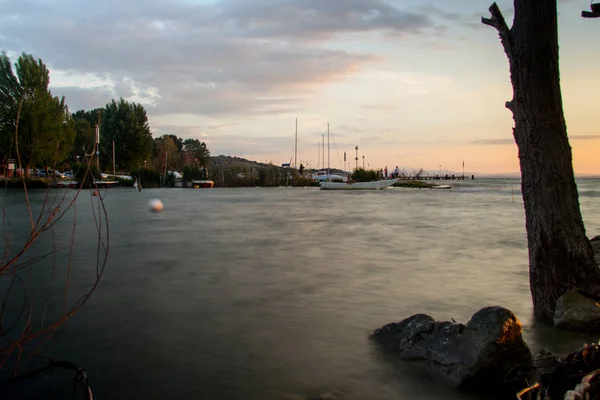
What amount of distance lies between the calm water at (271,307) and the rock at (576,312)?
0.54 ft

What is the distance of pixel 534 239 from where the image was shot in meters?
5.32

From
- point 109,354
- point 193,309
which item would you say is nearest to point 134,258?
point 193,309

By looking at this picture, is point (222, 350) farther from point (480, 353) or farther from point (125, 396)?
point (480, 353)

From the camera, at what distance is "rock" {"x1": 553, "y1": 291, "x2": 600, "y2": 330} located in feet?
16.4

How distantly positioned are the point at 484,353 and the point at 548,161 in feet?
7.58

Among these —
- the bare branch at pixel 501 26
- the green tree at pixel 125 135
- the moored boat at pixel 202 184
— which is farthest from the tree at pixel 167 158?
the bare branch at pixel 501 26

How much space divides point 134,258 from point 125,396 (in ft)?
24.5

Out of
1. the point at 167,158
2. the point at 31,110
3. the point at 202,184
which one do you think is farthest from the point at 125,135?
the point at 31,110

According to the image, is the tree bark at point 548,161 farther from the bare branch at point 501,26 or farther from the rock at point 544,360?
the rock at point 544,360

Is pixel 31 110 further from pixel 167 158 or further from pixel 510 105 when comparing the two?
pixel 510 105

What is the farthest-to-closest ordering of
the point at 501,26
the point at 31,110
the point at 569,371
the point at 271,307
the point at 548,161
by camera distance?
the point at 31,110 → the point at 271,307 → the point at 501,26 → the point at 548,161 → the point at 569,371

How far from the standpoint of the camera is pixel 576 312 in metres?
5.04

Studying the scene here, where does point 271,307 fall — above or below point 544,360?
below

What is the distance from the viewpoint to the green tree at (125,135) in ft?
254
